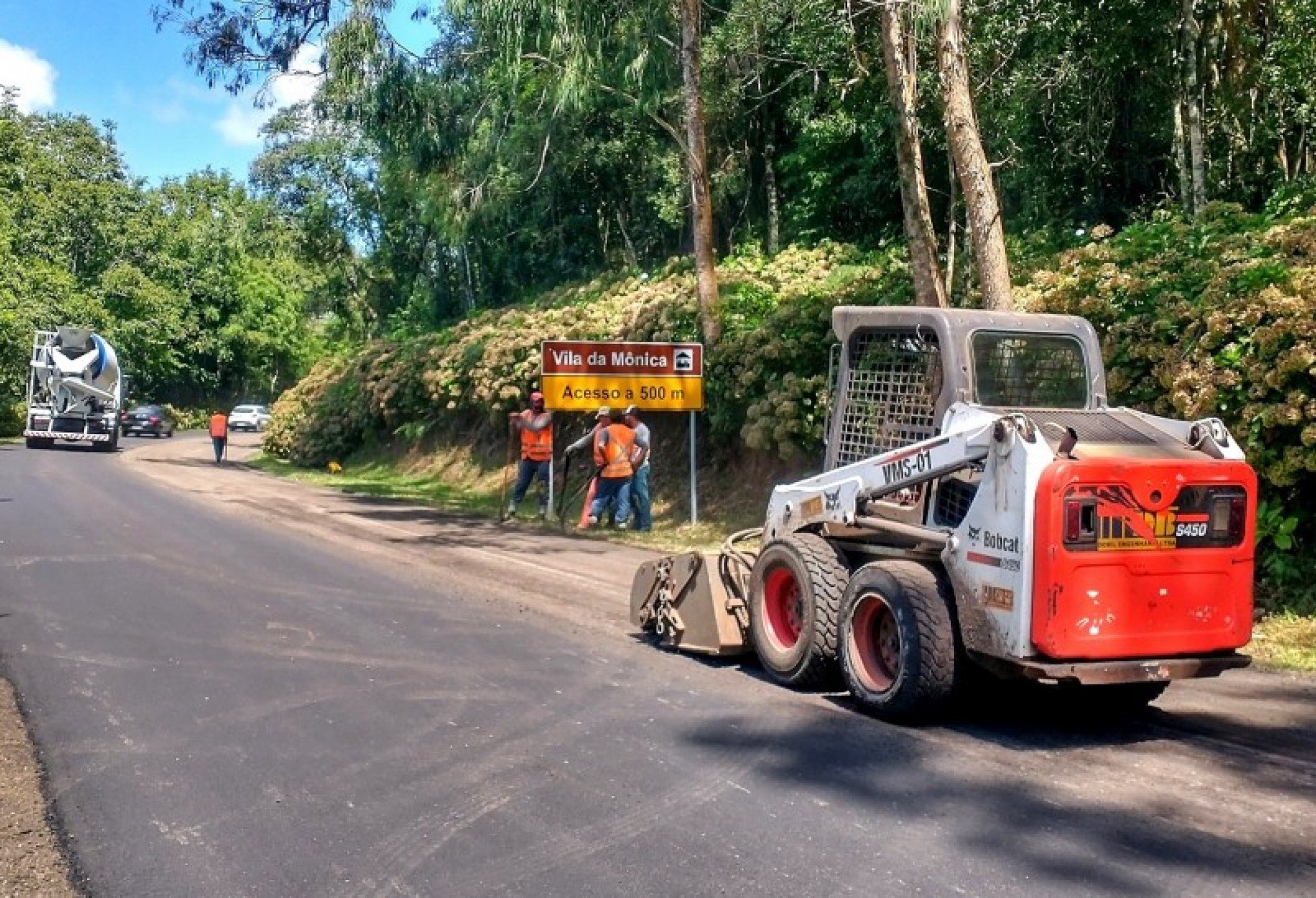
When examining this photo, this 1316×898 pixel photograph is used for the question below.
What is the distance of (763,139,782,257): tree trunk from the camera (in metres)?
29.7

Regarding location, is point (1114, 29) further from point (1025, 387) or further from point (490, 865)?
point (490, 865)

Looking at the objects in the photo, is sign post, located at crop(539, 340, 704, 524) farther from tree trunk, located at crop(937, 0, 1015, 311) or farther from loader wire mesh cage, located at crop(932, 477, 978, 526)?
loader wire mesh cage, located at crop(932, 477, 978, 526)

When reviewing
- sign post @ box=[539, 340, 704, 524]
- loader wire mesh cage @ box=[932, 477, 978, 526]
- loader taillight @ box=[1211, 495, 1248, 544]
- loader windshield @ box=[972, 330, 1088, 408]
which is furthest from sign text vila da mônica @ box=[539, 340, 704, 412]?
loader taillight @ box=[1211, 495, 1248, 544]

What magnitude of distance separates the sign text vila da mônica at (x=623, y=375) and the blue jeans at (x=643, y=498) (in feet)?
3.38

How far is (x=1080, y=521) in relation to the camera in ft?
21.2

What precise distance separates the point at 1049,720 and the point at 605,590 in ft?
19.1

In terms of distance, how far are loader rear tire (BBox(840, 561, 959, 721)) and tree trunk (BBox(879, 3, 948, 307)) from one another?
9065 millimetres

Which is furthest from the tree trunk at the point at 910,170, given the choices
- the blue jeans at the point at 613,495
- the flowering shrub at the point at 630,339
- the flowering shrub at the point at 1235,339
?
the blue jeans at the point at 613,495

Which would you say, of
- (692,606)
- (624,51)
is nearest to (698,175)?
(624,51)

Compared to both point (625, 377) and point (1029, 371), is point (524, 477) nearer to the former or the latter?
point (625, 377)

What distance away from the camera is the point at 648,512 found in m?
19.2

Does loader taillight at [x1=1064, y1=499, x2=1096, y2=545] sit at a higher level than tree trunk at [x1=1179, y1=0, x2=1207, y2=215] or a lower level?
lower

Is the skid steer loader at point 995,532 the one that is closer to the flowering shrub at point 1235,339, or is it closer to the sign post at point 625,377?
the flowering shrub at point 1235,339

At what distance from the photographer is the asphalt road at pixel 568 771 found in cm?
523
